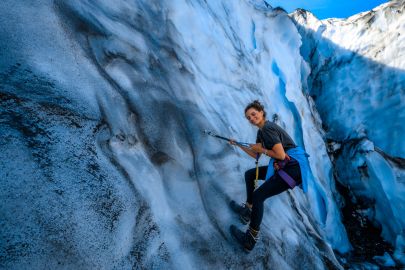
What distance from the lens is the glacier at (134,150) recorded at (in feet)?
5.71

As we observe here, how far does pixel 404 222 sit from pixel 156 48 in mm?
5274

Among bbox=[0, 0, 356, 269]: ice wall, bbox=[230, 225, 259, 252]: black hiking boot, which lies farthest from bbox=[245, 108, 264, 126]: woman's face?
bbox=[230, 225, 259, 252]: black hiking boot

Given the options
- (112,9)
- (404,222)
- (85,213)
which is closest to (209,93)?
(112,9)

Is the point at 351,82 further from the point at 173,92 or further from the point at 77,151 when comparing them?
the point at 77,151

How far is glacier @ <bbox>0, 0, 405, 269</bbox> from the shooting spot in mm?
1739

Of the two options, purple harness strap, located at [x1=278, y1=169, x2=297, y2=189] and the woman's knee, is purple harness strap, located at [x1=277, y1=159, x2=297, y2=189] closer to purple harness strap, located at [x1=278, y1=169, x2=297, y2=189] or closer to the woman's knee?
purple harness strap, located at [x1=278, y1=169, x2=297, y2=189]

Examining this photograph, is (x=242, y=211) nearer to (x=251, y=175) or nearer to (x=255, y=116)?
(x=251, y=175)

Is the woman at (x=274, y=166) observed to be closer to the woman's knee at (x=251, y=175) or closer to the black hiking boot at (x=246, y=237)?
the black hiking boot at (x=246, y=237)

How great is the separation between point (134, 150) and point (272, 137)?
1.10 m

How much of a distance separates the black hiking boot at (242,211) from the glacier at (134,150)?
0.36 ft

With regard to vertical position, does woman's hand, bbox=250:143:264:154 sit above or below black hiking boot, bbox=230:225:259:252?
above

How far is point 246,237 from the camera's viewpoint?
101 inches

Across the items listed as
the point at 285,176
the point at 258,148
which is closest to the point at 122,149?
the point at 258,148

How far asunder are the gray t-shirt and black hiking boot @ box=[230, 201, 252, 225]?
2.19 feet
